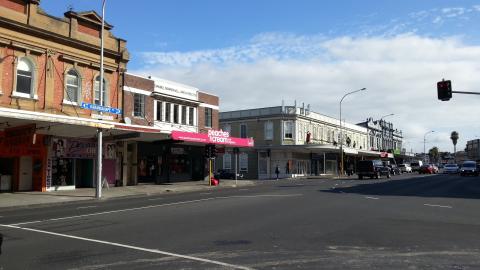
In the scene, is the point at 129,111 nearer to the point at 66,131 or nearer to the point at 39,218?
the point at 66,131

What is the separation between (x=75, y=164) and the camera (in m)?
30.5

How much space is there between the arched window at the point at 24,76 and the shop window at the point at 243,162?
37219mm

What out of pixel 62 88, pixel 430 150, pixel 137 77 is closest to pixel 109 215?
pixel 62 88

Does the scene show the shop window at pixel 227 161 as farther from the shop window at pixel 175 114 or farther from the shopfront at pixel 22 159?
the shopfront at pixel 22 159

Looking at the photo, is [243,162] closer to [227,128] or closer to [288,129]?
[227,128]

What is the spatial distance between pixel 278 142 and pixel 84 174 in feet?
109

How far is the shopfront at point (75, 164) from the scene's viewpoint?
28.8m

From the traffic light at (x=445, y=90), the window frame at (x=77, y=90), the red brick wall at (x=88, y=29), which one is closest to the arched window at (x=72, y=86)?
the window frame at (x=77, y=90)

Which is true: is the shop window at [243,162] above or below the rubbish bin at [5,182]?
above

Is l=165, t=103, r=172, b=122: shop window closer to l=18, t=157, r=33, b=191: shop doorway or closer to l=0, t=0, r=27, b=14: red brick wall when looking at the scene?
l=18, t=157, r=33, b=191: shop doorway

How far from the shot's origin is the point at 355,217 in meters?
15.0

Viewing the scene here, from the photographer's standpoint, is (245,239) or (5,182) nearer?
(245,239)

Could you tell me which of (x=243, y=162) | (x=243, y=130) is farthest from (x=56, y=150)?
(x=243, y=130)

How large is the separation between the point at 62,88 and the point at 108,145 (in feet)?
17.4
